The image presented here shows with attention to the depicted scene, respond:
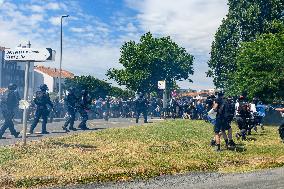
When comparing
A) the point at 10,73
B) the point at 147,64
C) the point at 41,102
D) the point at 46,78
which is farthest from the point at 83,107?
the point at 46,78

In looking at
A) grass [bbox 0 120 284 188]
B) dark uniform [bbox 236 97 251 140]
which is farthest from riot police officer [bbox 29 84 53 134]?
dark uniform [bbox 236 97 251 140]

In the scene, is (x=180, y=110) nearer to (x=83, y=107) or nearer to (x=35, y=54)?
(x=83, y=107)

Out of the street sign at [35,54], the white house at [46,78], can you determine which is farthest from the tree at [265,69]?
Answer: the white house at [46,78]

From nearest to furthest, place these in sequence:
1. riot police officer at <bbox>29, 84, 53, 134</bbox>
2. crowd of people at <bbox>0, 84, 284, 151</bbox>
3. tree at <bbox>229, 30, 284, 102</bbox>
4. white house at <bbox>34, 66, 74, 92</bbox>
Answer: crowd of people at <bbox>0, 84, 284, 151</bbox> → riot police officer at <bbox>29, 84, 53, 134</bbox> → tree at <bbox>229, 30, 284, 102</bbox> → white house at <bbox>34, 66, 74, 92</bbox>

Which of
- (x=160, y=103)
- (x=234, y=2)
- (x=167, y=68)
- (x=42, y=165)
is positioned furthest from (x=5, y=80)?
(x=42, y=165)

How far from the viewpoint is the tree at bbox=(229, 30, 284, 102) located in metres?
22.3

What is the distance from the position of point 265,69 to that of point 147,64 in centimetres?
2960

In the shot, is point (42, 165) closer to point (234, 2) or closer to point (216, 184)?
point (216, 184)

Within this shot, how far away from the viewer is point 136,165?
28.6ft

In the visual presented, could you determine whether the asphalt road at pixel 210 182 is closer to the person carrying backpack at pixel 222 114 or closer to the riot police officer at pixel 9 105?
the person carrying backpack at pixel 222 114

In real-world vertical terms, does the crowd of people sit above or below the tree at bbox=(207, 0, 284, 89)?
below

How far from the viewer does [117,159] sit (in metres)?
9.30

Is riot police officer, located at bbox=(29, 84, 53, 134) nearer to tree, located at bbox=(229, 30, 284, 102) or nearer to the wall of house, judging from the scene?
tree, located at bbox=(229, 30, 284, 102)

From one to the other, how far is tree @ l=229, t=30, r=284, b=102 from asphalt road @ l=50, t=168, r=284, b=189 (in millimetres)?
15075
